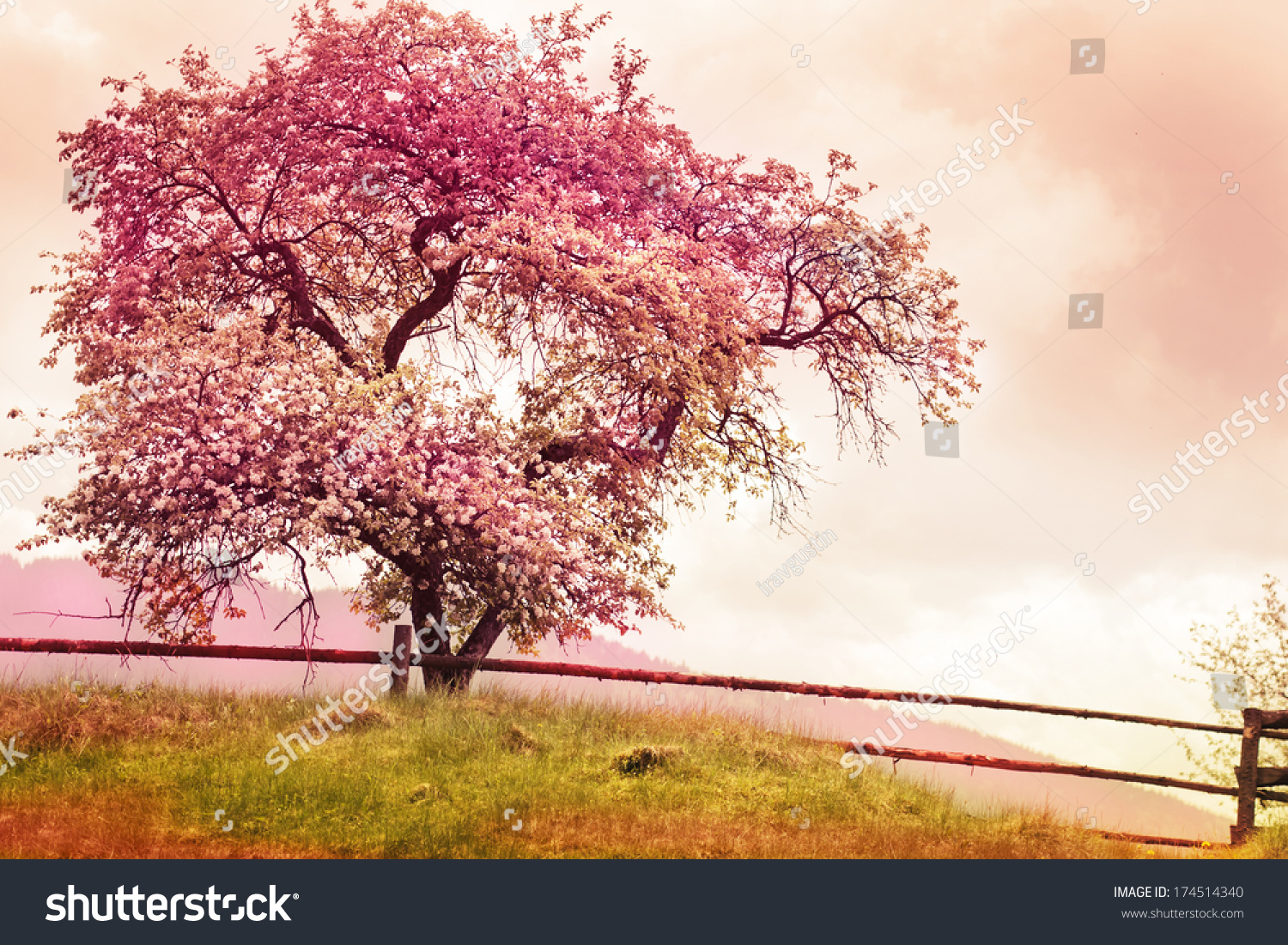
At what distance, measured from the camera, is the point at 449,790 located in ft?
40.6

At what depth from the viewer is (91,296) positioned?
55.7ft

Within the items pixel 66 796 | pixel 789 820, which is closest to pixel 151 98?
pixel 66 796

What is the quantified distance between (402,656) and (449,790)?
3.57 meters

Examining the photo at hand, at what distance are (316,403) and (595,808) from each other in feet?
20.6

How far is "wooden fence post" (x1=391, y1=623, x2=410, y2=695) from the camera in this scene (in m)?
15.5

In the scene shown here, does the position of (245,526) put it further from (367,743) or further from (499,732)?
(499,732)

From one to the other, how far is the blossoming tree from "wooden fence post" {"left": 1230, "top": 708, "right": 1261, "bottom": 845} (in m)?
6.66

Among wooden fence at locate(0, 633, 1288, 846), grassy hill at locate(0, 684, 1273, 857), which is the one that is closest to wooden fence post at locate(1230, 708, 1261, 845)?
wooden fence at locate(0, 633, 1288, 846)

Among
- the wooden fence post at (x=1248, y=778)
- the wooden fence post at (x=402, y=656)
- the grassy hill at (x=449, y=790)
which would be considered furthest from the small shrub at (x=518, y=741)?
the wooden fence post at (x=1248, y=778)

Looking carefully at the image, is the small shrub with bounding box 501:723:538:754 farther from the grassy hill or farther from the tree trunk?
the tree trunk

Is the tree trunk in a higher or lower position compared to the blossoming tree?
lower

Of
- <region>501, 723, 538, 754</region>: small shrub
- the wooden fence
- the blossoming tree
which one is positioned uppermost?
the blossoming tree

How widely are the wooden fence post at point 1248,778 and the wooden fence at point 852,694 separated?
1 centimetres

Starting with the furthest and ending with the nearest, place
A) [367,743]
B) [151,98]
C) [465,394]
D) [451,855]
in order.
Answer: [151,98]
[465,394]
[367,743]
[451,855]
